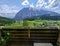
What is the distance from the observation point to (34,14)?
474 centimetres

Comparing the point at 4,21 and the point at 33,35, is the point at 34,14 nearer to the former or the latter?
the point at 33,35

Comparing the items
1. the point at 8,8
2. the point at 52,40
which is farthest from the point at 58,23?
the point at 8,8

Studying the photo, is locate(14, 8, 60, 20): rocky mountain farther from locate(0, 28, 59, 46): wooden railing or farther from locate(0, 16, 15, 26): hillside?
locate(0, 28, 59, 46): wooden railing

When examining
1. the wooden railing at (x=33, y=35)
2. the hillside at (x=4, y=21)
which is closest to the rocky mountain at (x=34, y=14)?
the hillside at (x=4, y=21)

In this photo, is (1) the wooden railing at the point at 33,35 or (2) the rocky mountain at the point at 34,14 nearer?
(1) the wooden railing at the point at 33,35

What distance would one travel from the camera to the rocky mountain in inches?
186

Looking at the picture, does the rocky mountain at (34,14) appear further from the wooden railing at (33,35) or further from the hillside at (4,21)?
the wooden railing at (33,35)

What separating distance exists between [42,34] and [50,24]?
39cm

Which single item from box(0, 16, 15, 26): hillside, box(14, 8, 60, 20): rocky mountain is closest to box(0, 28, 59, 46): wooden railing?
box(0, 16, 15, 26): hillside

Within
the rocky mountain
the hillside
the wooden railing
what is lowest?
the wooden railing

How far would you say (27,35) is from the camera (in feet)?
14.8

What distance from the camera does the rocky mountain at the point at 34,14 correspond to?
4.71 meters

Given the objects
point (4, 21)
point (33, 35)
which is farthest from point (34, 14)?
point (4, 21)

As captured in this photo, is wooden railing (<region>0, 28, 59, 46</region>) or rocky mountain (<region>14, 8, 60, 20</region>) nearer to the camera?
wooden railing (<region>0, 28, 59, 46</region>)
